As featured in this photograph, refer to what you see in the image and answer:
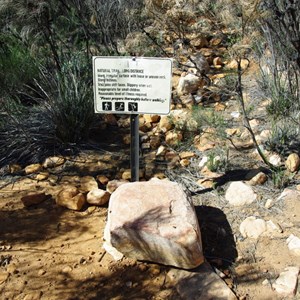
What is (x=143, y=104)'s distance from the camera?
8.04 ft

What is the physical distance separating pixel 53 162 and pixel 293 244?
1.83 m

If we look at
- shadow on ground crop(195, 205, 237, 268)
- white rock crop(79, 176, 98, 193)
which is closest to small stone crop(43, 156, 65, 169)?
white rock crop(79, 176, 98, 193)

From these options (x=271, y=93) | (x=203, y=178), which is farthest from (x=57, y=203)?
(x=271, y=93)

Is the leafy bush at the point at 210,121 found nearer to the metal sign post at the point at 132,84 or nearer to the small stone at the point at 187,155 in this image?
the small stone at the point at 187,155

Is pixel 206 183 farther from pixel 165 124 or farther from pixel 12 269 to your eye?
pixel 12 269

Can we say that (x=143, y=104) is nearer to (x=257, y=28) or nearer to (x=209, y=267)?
(x=209, y=267)

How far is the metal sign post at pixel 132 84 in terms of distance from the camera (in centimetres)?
235

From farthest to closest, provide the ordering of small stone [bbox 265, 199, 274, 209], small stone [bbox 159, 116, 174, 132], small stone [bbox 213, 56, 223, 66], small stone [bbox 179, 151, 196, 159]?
small stone [bbox 213, 56, 223, 66]
small stone [bbox 159, 116, 174, 132]
small stone [bbox 179, 151, 196, 159]
small stone [bbox 265, 199, 274, 209]

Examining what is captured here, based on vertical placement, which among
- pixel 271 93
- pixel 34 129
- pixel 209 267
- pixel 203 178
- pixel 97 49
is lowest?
pixel 209 267

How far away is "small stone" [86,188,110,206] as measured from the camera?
2.60 metres

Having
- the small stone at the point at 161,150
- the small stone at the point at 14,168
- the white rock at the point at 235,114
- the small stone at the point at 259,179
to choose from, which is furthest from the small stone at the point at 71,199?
the white rock at the point at 235,114

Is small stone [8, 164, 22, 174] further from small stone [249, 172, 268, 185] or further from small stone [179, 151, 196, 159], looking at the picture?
small stone [249, 172, 268, 185]

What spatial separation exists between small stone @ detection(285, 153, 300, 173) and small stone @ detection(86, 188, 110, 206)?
1.28 m

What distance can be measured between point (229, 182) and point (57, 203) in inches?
46.1
